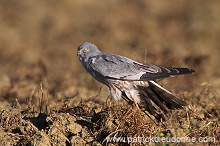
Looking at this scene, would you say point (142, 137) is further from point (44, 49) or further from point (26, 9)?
point (26, 9)

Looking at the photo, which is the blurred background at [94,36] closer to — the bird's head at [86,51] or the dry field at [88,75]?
the dry field at [88,75]

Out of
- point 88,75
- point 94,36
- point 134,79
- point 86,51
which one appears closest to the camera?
point 134,79

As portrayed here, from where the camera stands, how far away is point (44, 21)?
49.7 ft

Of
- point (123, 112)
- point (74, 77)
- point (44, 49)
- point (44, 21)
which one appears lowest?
point (123, 112)

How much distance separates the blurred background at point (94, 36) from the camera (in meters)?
8.28

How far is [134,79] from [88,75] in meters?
2.64

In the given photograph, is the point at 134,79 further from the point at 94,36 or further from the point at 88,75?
the point at 94,36

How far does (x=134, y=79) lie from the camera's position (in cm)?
485

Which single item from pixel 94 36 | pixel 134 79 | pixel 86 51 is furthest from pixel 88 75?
pixel 94 36

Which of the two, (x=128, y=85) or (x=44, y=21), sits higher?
(x=44, y=21)

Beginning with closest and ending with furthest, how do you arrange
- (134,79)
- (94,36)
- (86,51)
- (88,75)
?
(134,79) < (86,51) < (88,75) < (94,36)

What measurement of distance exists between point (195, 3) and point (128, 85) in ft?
41.3

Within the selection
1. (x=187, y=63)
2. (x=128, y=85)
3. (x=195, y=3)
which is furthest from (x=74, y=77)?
(x=195, y=3)

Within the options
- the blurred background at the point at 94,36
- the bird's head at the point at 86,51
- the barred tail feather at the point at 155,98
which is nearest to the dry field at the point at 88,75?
the blurred background at the point at 94,36
